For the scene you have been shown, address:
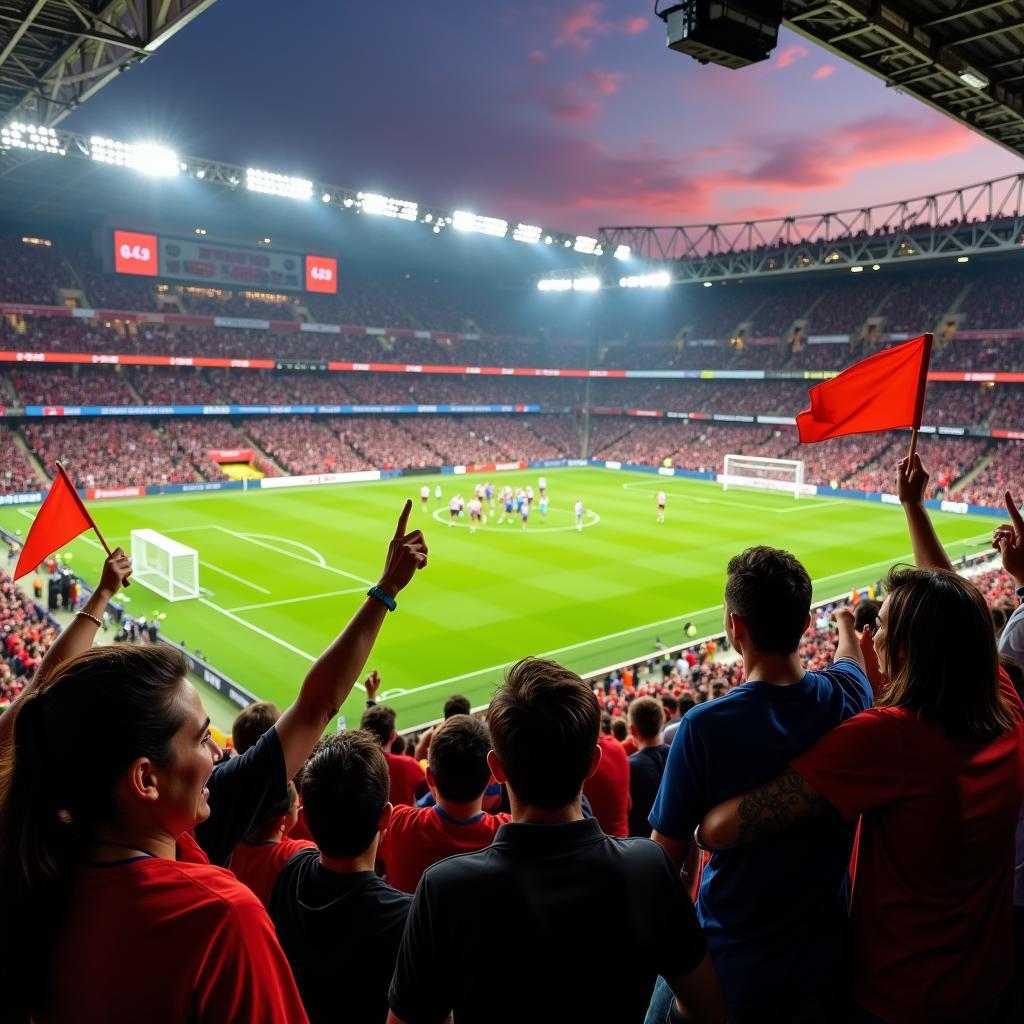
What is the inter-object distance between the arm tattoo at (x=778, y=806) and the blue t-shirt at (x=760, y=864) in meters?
0.07

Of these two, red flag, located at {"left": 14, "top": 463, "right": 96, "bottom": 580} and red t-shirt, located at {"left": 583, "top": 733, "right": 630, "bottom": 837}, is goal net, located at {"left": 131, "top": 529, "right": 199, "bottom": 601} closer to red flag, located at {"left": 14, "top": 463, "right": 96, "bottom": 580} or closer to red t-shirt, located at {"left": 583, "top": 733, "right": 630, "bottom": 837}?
red flag, located at {"left": 14, "top": 463, "right": 96, "bottom": 580}

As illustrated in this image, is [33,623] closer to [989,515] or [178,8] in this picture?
[178,8]

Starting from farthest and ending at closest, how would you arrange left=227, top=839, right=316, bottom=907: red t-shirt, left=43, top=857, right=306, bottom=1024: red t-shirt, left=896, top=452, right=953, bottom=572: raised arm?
1. left=896, top=452, right=953, bottom=572: raised arm
2. left=227, top=839, right=316, bottom=907: red t-shirt
3. left=43, top=857, right=306, bottom=1024: red t-shirt

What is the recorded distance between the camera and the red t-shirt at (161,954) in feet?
5.99

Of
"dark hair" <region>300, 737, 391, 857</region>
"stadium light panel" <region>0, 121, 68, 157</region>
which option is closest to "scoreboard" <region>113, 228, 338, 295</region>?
"stadium light panel" <region>0, 121, 68, 157</region>

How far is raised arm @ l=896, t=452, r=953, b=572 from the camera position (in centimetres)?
424

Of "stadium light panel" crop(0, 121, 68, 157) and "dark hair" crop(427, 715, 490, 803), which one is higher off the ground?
"stadium light panel" crop(0, 121, 68, 157)

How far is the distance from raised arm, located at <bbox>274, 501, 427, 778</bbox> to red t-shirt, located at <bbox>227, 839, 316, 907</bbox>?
68 cm

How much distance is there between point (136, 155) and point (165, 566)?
27.6m

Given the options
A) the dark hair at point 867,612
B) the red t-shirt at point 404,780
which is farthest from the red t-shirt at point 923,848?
the red t-shirt at point 404,780

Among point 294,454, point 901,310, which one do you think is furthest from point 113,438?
point 901,310

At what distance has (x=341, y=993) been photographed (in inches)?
110

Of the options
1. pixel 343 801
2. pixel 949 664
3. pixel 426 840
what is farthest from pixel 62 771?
pixel 949 664

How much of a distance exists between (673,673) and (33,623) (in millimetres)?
16045
